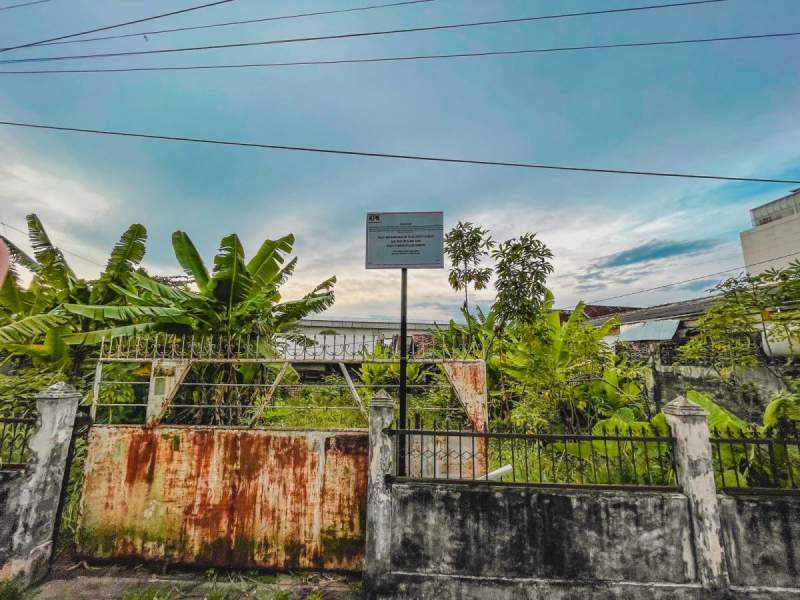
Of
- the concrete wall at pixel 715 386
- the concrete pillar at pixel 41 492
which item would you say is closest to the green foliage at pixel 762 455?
the concrete wall at pixel 715 386

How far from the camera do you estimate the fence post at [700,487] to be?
318 cm

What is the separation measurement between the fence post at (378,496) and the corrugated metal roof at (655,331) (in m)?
12.6

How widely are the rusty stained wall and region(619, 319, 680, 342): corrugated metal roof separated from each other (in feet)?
42.4

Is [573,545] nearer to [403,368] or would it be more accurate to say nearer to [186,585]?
[403,368]

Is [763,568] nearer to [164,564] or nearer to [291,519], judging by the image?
[291,519]

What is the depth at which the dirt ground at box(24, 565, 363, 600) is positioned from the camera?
11.4 feet

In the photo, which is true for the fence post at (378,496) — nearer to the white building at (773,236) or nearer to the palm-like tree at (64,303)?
the palm-like tree at (64,303)

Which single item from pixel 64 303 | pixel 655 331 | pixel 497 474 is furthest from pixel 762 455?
pixel 655 331

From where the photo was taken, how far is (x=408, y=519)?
3.52m

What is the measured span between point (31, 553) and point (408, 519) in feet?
13.0

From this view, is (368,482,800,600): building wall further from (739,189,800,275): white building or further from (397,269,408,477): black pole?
(739,189,800,275): white building

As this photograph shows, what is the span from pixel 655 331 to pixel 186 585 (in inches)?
653

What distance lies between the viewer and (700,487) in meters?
3.28

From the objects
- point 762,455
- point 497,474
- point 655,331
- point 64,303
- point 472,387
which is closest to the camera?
point 762,455
